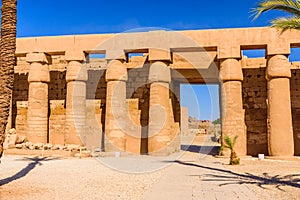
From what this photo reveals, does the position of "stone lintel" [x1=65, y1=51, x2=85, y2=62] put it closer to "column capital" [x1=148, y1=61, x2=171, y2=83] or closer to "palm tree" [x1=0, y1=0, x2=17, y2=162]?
→ "column capital" [x1=148, y1=61, x2=171, y2=83]

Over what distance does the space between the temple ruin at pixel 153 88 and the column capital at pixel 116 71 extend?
48 mm

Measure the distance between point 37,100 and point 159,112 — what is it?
6.19m

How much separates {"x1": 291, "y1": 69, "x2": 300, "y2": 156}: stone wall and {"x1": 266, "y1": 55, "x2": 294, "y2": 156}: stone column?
6.20 feet

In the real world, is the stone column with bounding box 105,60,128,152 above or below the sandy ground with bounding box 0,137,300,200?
above

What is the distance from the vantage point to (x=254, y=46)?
14906 mm

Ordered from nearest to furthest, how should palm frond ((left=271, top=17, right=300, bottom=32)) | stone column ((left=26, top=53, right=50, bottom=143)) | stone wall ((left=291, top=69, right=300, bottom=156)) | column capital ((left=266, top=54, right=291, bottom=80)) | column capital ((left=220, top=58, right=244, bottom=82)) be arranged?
palm frond ((left=271, top=17, right=300, bottom=32)) → column capital ((left=266, top=54, right=291, bottom=80)) → column capital ((left=220, top=58, right=244, bottom=82)) → stone wall ((left=291, top=69, right=300, bottom=156)) → stone column ((left=26, top=53, right=50, bottom=143))

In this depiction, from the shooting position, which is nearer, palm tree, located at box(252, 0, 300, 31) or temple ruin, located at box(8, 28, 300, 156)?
palm tree, located at box(252, 0, 300, 31)

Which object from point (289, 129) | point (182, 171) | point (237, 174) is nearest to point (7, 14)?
point (182, 171)

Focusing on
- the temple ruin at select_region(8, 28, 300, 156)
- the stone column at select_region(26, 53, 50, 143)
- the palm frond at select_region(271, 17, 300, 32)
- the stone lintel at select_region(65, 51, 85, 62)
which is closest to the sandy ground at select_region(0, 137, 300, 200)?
the palm frond at select_region(271, 17, 300, 32)

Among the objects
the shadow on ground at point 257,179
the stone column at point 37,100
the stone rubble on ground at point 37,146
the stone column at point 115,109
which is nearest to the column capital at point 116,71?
the stone column at point 115,109

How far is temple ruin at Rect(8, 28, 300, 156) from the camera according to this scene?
1466 centimetres

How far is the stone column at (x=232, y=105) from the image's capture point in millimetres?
14711

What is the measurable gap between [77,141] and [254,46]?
9261mm

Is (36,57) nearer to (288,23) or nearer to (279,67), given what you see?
(279,67)
